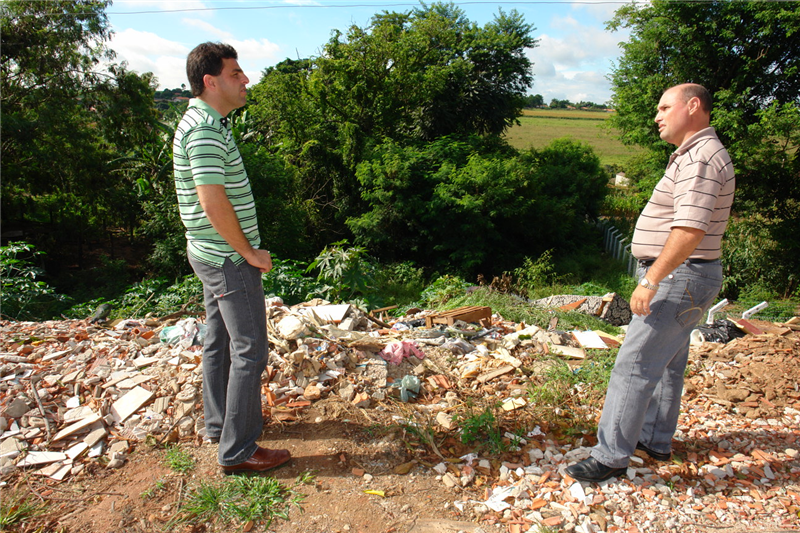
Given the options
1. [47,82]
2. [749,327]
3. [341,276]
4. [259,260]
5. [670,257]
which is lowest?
[341,276]

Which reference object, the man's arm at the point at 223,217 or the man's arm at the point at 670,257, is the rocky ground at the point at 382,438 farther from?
the man's arm at the point at 223,217

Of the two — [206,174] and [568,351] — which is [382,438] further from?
[568,351]

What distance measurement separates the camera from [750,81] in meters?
11.8

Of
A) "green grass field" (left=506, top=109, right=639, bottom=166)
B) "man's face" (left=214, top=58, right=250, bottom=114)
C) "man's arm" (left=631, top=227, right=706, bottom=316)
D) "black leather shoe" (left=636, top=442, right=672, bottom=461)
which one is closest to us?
"man's arm" (left=631, top=227, right=706, bottom=316)

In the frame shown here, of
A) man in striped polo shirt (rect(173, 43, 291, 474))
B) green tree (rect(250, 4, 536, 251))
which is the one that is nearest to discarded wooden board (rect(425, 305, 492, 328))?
man in striped polo shirt (rect(173, 43, 291, 474))

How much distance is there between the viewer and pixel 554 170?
1532cm

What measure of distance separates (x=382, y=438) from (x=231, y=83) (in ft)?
6.69

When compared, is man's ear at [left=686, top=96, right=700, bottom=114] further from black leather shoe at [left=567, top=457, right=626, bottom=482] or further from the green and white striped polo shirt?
the green and white striped polo shirt

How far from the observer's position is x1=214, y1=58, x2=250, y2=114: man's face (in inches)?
87.7

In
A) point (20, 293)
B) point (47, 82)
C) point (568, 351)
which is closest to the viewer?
point (568, 351)

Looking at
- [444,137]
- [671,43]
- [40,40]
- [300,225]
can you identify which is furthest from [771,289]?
[40,40]

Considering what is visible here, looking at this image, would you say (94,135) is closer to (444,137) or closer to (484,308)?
(444,137)

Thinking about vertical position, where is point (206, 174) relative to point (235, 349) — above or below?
above

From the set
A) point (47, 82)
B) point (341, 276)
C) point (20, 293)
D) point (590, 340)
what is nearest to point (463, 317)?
point (590, 340)
